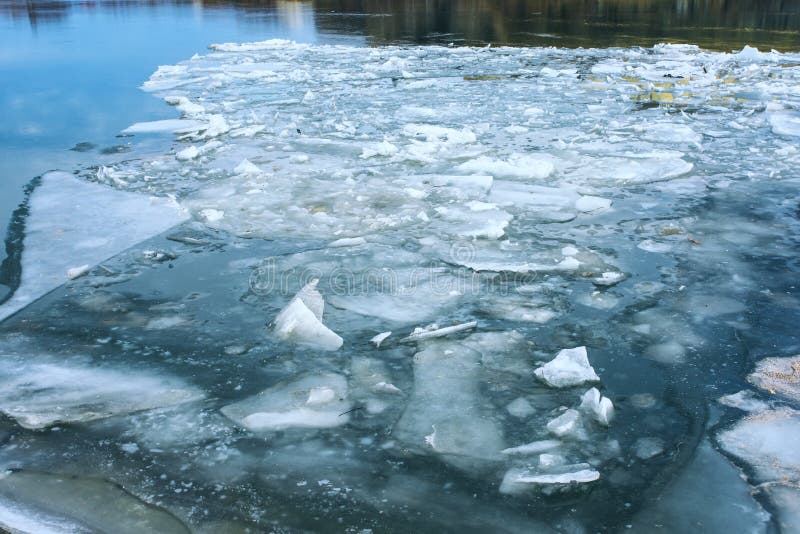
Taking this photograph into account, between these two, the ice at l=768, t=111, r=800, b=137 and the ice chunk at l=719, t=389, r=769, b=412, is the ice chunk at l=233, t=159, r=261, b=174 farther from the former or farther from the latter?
the ice at l=768, t=111, r=800, b=137

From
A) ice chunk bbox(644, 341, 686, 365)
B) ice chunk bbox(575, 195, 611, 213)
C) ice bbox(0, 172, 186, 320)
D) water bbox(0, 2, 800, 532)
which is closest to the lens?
water bbox(0, 2, 800, 532)

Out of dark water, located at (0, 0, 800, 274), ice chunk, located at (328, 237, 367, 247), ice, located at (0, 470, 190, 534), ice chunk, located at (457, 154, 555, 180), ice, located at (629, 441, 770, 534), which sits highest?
dark water, located at (0, 0, 800, 274)

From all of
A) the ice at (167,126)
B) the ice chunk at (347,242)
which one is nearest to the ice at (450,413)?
the ice chunk at (347,242)

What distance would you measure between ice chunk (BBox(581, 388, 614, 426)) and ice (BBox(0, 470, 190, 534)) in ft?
4.85

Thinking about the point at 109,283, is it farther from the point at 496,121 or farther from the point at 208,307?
the point at 496,121

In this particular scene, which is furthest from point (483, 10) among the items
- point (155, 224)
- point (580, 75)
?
point (155, 224)

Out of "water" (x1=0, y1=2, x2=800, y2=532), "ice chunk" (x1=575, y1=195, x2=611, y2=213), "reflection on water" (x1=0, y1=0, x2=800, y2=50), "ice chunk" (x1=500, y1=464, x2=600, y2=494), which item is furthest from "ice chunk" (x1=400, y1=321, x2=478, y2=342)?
"reflection on water" (x1=0, y1=0, x2=800, y2=50)

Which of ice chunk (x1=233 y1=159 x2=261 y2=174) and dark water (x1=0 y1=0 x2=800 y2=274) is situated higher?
dark water (x1=0 y1=0 x2=800 y2=274)

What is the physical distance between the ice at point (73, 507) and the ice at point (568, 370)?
1.49 metres

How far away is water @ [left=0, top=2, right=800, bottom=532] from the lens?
203cm

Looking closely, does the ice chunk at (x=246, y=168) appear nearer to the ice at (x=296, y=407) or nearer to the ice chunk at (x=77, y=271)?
the ice chunk at (x=77, y=271)

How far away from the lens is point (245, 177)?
17.5 ft

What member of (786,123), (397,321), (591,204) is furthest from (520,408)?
(786,123)

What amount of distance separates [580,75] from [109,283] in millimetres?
9525
